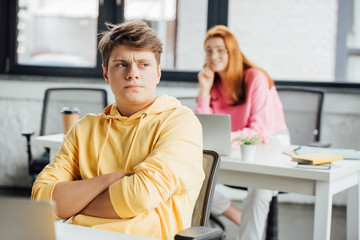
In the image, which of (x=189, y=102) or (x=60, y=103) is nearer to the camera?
(x=189, y=102)

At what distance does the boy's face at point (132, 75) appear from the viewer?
4.80 feet

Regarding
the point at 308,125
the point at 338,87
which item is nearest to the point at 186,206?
the point at 308,125

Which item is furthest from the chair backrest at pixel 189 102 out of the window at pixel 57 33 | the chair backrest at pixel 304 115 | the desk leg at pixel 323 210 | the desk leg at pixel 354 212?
the window at pixel 57 33

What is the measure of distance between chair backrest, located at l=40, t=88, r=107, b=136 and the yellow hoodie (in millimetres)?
2054

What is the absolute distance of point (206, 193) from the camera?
1.55 meters

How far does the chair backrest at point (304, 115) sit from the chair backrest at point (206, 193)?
5.81 feet

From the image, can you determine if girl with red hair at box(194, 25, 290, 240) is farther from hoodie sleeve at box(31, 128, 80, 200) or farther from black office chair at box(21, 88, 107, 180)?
hoodie sleeve at box(31, 128, 80, 200)

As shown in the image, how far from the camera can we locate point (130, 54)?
4.84 ft

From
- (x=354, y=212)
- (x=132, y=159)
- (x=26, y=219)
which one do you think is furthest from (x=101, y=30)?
(x=26, y=219)

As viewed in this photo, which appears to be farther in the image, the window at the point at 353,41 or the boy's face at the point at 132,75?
the window at the point at 353,41

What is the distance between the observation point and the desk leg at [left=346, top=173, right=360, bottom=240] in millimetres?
2302

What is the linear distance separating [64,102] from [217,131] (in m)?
1.69

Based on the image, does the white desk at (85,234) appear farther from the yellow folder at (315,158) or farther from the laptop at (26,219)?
the yellow folder at (315,158)

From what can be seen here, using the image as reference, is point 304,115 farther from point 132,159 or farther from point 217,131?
point 132,159
